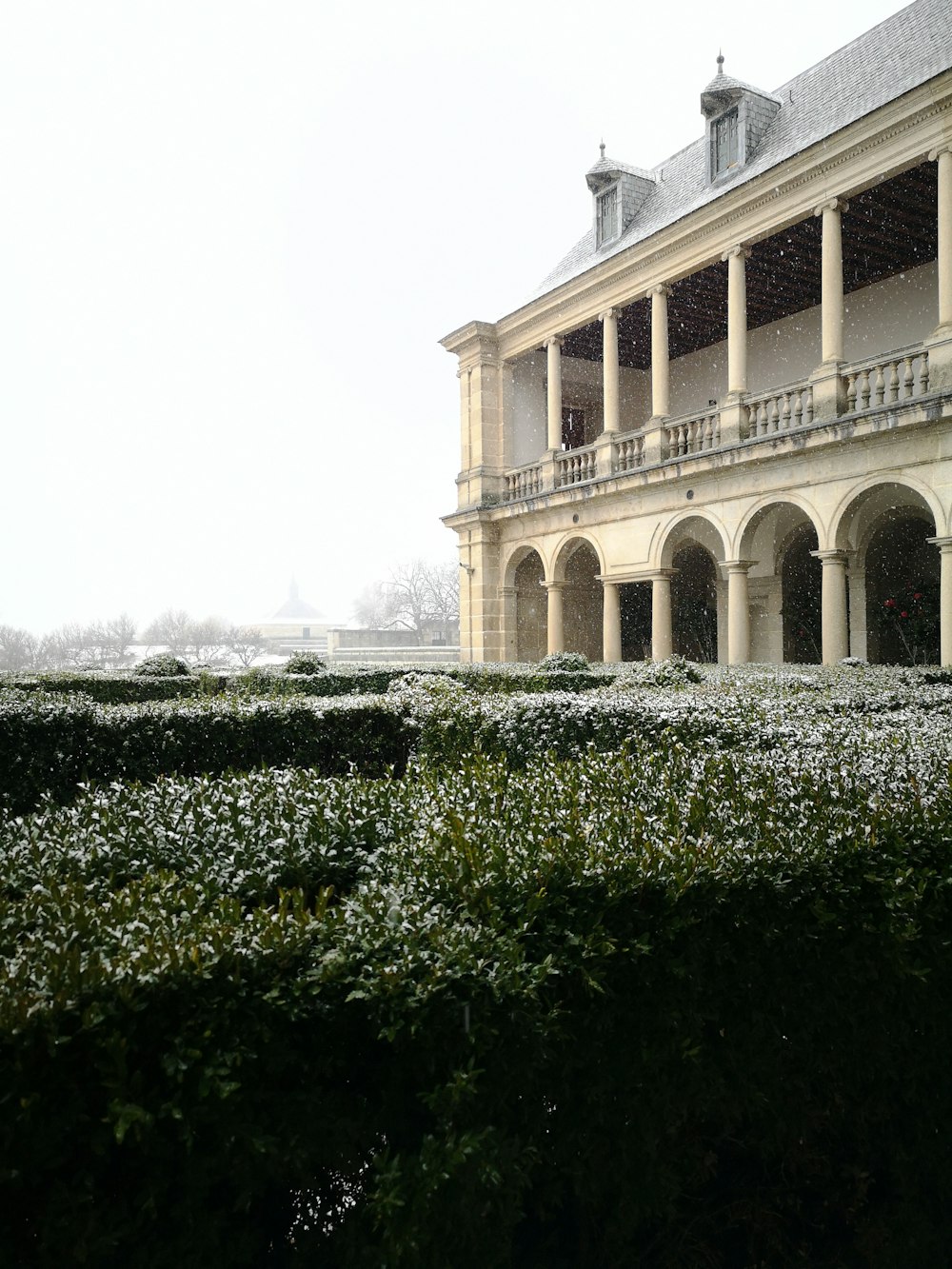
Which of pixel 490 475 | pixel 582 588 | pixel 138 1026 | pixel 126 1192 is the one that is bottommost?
pixel 126 1192

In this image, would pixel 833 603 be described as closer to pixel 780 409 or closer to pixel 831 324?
pixel 780 409

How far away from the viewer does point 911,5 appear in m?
16.0

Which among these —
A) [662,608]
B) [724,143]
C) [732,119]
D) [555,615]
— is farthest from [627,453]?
[732,119]

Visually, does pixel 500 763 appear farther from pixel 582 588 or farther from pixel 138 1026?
pixel 582 588

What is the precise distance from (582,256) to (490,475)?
624cm

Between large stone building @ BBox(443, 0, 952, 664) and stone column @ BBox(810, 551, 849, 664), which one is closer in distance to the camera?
large stone building @ BBox(443, 0, 952, 664)

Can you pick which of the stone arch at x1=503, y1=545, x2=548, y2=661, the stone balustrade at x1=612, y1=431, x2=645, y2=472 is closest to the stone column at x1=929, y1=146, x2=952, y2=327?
the stone balustrade at x1=612, y1=431, x2=645, y2=472

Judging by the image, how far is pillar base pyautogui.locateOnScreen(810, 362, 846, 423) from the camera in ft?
49.2

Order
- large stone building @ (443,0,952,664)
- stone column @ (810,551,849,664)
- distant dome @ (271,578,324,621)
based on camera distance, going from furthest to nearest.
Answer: distant dome @ (271,578,324,621)
stone column @ (810,551,849,664)
large stone building @ (443,0,952,664)

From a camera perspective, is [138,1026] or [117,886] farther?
[117,886]

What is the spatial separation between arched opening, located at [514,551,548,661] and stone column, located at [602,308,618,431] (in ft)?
15.7

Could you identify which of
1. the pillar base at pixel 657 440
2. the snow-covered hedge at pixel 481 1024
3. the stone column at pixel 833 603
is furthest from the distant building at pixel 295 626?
the snow-covered hedge at pixel 481 1024

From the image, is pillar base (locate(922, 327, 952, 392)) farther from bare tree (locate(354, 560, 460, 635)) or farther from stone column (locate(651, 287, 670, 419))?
bare tree (locate(354, 560, 460, 635))

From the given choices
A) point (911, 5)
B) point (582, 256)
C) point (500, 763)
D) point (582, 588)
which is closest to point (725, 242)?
point (911, 5)
